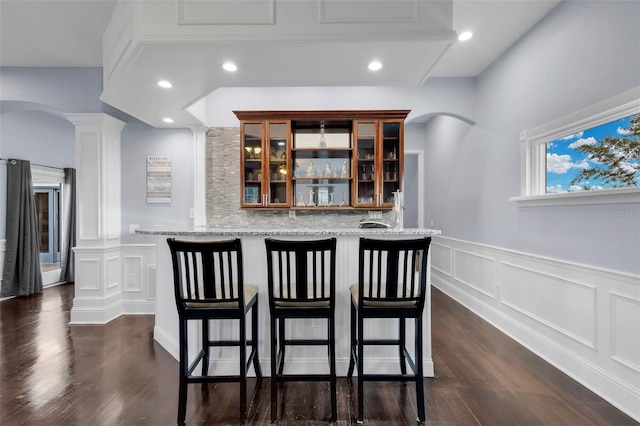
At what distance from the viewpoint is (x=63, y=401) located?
2.06 metres

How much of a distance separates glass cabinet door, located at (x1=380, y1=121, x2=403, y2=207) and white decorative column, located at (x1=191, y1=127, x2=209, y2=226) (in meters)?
2.24

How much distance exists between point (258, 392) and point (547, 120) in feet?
10.8

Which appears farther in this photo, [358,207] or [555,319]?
[358,207]

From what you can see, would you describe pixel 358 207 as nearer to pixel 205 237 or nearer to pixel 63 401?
pixel 205 237

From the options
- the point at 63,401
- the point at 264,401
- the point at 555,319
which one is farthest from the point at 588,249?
the point at 63,401

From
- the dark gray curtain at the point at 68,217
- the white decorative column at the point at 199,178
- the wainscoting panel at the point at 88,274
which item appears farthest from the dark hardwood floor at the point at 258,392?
the dark gray curtain at the point at 68,217

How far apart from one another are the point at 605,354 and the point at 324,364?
1992 mm

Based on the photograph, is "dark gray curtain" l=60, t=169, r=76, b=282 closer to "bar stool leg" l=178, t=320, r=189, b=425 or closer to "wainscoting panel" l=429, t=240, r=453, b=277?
"bar stool leg" l=178, t=320, r=189, b=425

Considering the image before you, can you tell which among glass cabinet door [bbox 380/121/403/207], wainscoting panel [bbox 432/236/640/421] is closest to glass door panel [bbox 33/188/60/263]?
glass cabinet door [bbox 380/121/403/207]

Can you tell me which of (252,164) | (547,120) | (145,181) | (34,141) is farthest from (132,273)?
(547,120)

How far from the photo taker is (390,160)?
12.3 feet

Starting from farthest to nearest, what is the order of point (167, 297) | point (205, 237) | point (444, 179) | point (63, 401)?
point (444, 179), point (167, 297), point (205, 237), point (63, 401)

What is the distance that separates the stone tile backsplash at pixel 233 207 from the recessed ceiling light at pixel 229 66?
5.44 ft

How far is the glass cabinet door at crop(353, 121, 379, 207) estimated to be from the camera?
3.74 m
